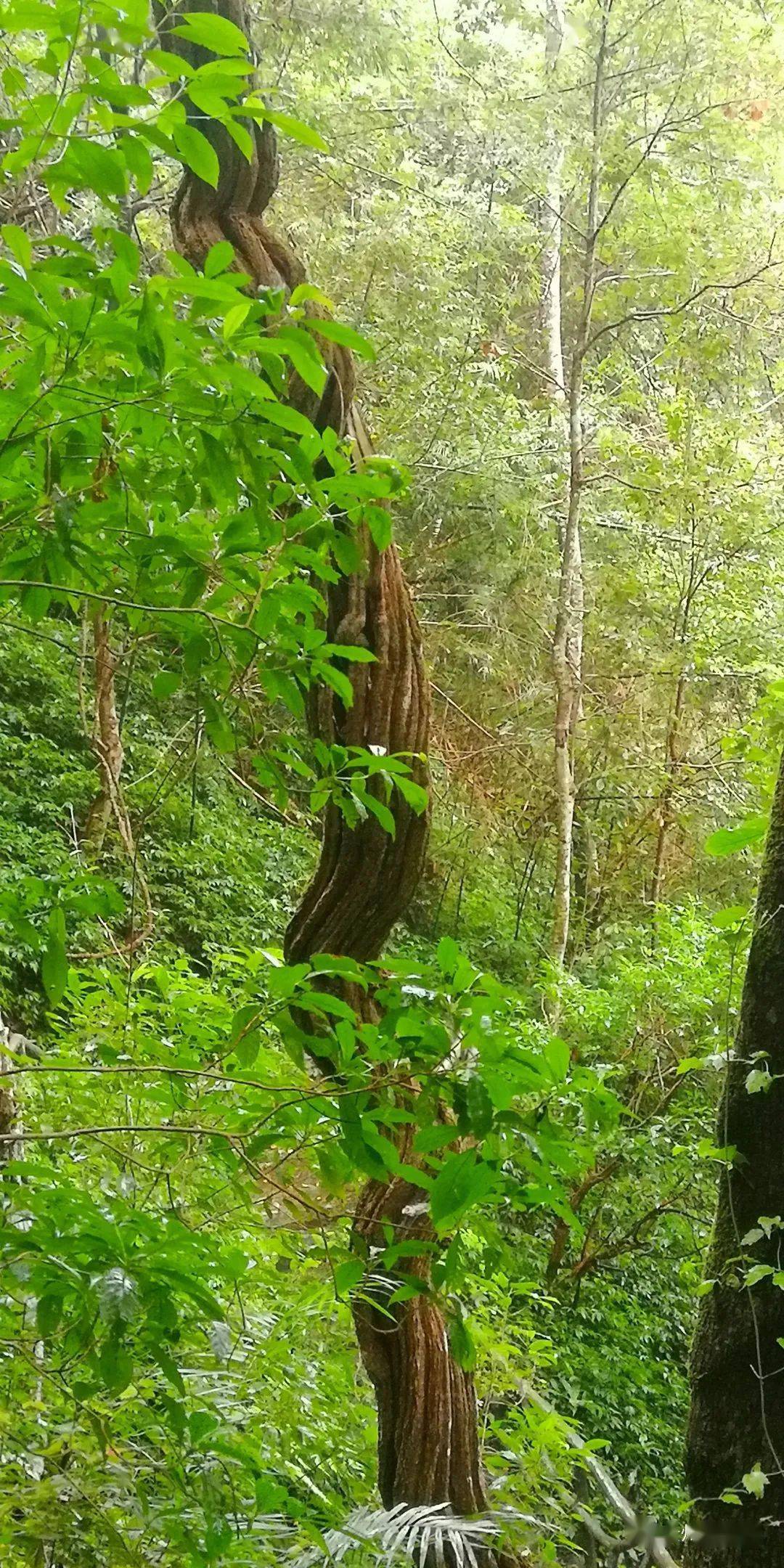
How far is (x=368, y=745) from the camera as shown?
1.70m

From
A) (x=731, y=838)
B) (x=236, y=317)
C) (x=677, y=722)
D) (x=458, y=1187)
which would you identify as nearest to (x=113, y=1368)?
(x=458, y=1187)

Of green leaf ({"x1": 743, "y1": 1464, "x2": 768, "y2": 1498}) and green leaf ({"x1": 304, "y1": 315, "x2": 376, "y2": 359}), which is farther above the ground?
green leaf ({"x1": 304, "y1": 315, "x2": 376, "y2": 359})

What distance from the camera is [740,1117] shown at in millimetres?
1244

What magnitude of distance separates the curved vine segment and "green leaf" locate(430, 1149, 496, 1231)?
2.78 ft

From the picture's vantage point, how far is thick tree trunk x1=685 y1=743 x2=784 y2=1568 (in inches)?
44.8

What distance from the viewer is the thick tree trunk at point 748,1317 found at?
1.14m

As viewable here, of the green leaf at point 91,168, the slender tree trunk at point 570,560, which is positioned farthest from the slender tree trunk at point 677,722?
the green leaf at point 91,168

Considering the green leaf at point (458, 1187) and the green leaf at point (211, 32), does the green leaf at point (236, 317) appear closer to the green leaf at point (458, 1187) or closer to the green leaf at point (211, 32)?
the green leaf at point (211, 32)

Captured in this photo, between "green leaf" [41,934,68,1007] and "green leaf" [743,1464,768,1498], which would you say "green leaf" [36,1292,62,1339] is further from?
"green leaf" [743,1464,768,1498]

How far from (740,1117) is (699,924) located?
329cm

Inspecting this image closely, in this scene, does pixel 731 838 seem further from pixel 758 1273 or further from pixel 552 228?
pixel 552 228

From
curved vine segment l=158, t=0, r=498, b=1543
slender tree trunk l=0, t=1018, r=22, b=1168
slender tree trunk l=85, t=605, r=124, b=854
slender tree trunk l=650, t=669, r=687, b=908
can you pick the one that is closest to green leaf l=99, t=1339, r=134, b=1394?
slender tree trunk l=0, t=1018, r=22, b=1168

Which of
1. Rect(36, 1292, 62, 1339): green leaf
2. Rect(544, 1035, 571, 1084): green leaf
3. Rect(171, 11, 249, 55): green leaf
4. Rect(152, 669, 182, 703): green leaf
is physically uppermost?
Rect(171, 11, 249, 55): green leaf

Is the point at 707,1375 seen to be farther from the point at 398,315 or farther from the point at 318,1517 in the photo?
the point at 398,315
